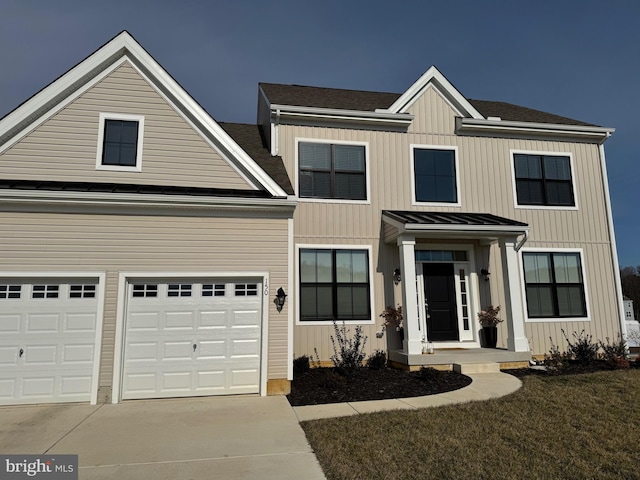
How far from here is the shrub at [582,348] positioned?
35.1 ft

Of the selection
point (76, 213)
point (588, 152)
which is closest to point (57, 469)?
point (76, 213)

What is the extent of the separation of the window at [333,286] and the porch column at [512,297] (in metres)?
3.49

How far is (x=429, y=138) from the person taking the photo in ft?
39.6

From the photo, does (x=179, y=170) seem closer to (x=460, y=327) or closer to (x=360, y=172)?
(x=360, y=172)

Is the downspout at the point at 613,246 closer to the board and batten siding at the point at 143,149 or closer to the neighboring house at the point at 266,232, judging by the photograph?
the neighboring house at the point at 266,232

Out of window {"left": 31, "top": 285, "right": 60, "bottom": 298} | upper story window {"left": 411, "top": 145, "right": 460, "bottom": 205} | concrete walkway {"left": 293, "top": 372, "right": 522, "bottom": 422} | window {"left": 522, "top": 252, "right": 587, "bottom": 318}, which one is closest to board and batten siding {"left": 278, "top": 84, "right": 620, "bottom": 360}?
upper story window {"left": 411, "top": 145, "right": 460, "bottom": 205}

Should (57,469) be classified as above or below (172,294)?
below

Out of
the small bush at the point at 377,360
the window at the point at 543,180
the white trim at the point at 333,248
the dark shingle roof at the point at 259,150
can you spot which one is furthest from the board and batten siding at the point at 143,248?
the window at the point at 543,180

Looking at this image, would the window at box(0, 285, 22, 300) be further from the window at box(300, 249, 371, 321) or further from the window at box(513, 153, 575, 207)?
the window at box(513, 153, 575, 207)

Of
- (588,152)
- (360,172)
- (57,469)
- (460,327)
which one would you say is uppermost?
(588,152)

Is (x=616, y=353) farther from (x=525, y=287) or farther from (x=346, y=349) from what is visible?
(x=346, y=349)

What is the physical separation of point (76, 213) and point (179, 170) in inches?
84.2

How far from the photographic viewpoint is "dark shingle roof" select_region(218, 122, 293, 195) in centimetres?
955

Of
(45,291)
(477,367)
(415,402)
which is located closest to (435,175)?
(477,367)
